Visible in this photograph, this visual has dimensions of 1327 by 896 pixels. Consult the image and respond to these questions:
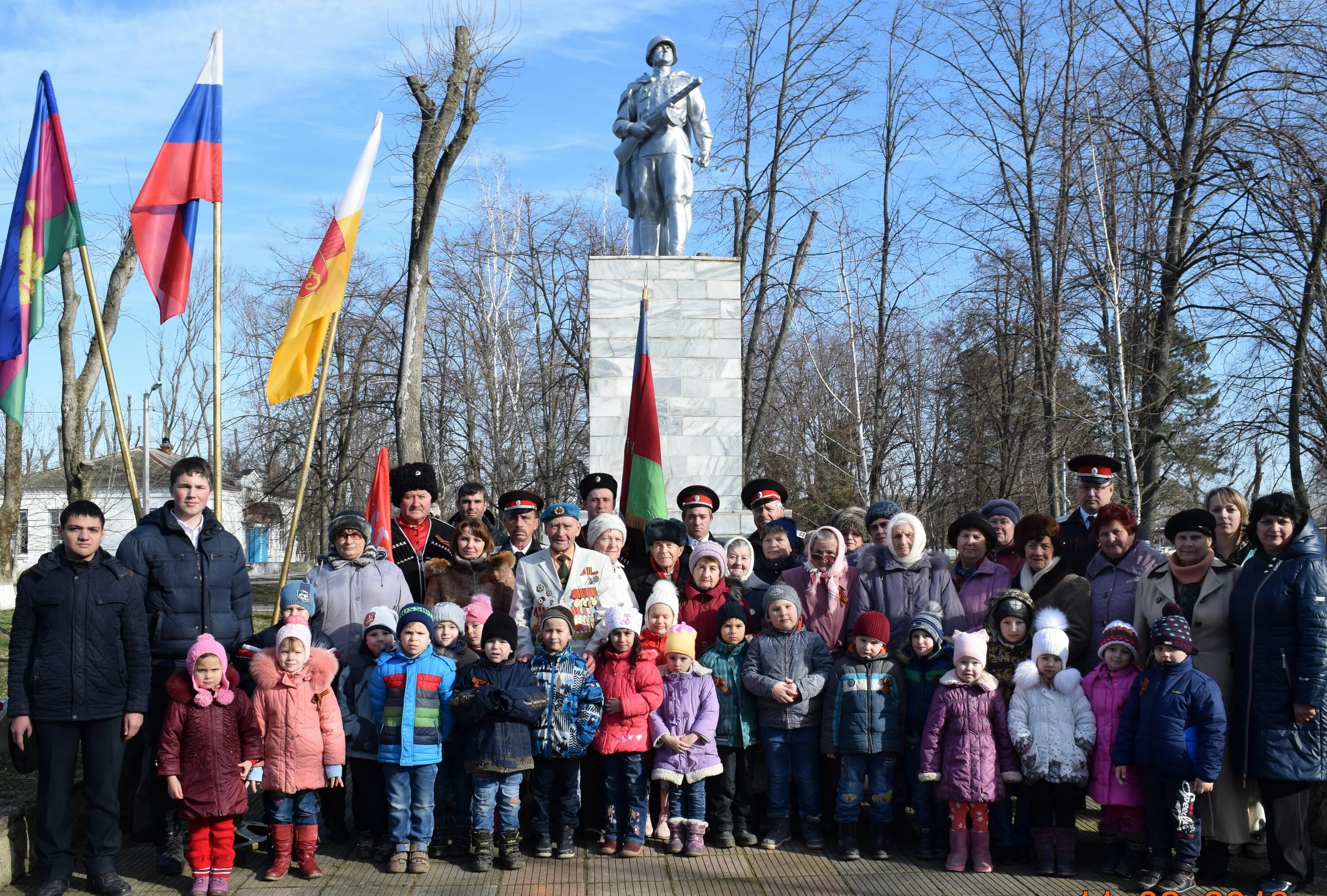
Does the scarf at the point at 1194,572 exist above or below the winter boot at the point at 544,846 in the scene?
above

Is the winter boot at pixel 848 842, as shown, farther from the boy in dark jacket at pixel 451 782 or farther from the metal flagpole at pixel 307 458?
the metal flagpole at pixel 307 458

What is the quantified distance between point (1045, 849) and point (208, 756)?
142 inches

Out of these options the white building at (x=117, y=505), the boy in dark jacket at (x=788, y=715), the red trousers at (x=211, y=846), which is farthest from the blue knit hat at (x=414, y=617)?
the white building at (x=117, y=505)

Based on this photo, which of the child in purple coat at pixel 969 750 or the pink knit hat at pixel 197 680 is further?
the child in purple coat at pixel 969 750

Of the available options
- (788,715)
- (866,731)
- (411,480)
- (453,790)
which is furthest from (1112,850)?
(411,480)

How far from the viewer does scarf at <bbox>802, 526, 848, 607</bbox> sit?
5645 mm

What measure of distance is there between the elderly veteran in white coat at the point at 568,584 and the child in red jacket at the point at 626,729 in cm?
23

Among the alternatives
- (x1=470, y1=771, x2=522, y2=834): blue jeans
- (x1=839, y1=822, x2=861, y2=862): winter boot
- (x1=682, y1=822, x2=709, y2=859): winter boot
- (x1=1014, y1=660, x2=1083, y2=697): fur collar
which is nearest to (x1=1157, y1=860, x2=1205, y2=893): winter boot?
(x1=1014, y1=660, x2=1083, y2=697): fur collar

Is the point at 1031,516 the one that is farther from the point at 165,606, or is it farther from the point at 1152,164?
the point at 1152,164

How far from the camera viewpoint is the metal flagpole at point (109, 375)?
5520mm

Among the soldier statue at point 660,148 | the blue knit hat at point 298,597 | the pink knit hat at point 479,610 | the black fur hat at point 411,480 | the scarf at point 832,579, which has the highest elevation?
the soldier statue at point 660,148

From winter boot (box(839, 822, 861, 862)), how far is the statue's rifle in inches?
268

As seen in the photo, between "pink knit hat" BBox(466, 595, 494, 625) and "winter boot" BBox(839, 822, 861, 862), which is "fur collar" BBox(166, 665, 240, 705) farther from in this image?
"winter boot" BBox(839, 822, 861, 862)

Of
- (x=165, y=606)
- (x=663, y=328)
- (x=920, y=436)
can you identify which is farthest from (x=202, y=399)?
(x=165, y=606)
